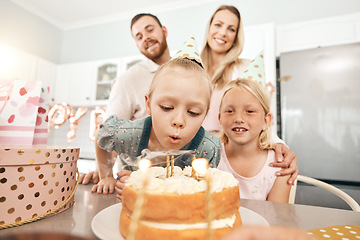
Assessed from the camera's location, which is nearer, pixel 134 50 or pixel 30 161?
pixel 30 161

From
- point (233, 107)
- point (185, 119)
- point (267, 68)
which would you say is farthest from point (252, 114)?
point (267, 68)

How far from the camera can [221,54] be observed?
1.54m

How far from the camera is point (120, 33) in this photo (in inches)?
166

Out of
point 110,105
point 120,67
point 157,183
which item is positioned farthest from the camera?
point 120,67

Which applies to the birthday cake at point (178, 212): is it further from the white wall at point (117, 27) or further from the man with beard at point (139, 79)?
the white wall at point (117, 27)

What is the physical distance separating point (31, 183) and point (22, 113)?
1.49ft

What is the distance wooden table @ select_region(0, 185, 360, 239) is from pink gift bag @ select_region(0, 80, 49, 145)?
11.6 inches

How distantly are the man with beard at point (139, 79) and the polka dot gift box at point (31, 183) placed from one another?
92cm

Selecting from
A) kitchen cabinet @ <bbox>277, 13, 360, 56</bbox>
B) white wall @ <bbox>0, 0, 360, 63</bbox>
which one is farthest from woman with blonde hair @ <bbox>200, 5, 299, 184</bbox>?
white wall @ <bbox>0, 0, 360, 63</bbox>

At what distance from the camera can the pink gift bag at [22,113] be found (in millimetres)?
807

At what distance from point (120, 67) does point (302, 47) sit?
2.59 metres

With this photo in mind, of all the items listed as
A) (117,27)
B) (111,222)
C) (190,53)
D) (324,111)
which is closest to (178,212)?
(111,222)

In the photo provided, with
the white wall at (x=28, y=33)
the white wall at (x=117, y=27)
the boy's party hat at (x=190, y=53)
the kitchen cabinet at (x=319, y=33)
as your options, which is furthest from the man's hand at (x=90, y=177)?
the white wall at (x=28, y=33)

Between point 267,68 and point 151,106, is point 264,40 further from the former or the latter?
point 151,106
